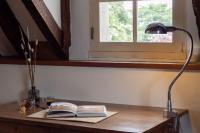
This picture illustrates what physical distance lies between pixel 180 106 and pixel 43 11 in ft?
3.43

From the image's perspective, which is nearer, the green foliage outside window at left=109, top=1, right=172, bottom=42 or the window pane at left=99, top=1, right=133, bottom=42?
the green foliage outside window at left=109, top=1, right=172, bottom=42

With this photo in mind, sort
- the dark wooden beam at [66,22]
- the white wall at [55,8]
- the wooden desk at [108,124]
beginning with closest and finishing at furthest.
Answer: the wooden desk at [108,124], the white wall at [55,8], the dark wooden beam at [66,22]

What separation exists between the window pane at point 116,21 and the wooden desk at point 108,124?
1.81 ft

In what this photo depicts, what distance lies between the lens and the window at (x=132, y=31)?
2.62 meters

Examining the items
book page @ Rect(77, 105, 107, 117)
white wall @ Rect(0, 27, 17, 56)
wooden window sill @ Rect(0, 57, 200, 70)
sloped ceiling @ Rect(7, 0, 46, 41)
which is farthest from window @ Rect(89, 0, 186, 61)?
white wall @ Rect(0, 27, 17, 56)

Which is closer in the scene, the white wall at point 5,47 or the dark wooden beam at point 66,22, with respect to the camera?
the dark wooden beam at point 66,22

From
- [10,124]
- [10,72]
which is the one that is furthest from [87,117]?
[10,72]

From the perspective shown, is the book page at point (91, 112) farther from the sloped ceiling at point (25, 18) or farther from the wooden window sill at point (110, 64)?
the sloped ceiling at point (25, 18)

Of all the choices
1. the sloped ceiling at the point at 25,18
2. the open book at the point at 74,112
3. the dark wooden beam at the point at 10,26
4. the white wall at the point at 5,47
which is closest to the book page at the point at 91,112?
the open book at the point at 74,112

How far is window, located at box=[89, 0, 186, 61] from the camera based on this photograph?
2621 mm

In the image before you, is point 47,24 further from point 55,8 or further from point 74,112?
point 74,112

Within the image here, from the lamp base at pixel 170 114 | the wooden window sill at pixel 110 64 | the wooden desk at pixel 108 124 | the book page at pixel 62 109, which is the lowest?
the wooden desk at pixel 108 124

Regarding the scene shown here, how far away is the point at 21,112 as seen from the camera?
96.7 inches

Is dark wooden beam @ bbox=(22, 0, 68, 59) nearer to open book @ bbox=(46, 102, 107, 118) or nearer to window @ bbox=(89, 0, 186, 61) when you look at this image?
window @ bbox=(89, 0, 186, 61)
